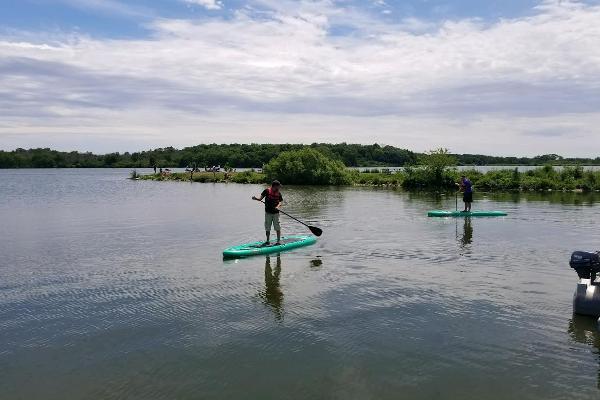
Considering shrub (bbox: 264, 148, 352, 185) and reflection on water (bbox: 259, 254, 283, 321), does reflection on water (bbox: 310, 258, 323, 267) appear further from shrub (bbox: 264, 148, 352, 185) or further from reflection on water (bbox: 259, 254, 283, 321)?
shrub (bbox: 264, 148, 352, 185)

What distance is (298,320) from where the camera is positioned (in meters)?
10.6

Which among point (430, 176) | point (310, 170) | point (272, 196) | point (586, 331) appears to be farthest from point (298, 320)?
point (310, 170)

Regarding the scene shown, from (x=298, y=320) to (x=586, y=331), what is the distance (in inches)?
212

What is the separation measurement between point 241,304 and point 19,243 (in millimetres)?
12436

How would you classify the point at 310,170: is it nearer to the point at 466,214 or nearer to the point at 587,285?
the point at 466,214

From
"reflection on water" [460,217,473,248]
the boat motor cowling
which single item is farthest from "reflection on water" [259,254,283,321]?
"reflection on water" [460,217,473,248]

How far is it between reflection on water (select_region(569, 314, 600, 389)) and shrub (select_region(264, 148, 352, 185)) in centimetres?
5530

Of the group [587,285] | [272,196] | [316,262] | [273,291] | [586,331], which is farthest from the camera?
[272,196]

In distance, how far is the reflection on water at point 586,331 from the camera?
927 centimetres

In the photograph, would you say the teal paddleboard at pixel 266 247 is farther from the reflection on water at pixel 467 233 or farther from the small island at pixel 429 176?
the small island at pixel 429 176

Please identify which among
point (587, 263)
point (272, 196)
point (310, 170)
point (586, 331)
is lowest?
point (586, 331)

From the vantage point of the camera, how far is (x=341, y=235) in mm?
21938

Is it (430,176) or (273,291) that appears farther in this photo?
(430,176)

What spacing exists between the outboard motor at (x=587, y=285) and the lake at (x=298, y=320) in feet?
1.11
